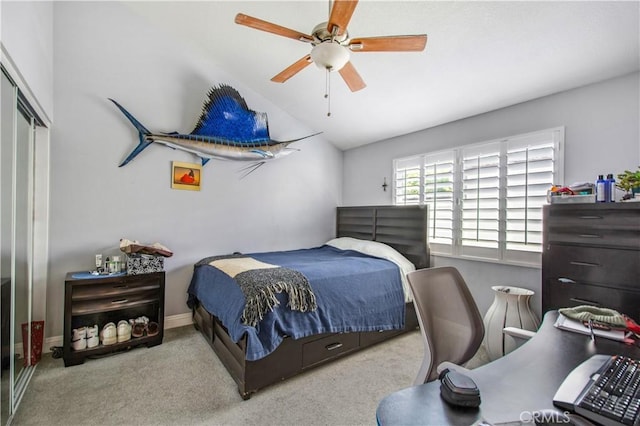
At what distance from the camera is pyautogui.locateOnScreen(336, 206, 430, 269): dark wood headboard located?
331 centimetres

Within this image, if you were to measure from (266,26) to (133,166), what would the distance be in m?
2.17

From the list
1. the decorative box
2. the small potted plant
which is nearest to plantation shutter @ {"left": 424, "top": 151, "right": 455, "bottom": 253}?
the small potted plant

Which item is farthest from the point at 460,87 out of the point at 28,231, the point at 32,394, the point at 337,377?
the point at 32,394

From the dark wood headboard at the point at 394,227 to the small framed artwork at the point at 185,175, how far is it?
2190mm

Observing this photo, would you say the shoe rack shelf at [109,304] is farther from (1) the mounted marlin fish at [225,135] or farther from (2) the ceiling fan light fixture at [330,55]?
(2) the ceiling fan light fixture at [330,55]

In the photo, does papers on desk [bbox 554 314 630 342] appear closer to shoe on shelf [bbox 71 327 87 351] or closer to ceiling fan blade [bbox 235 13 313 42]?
ceiling fan blade [bbox 235 13 313 42]

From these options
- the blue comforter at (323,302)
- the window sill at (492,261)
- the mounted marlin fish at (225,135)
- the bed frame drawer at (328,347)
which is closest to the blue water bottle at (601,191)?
the window sill at (492,261)

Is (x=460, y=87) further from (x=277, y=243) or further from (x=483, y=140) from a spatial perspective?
(x=277, y=243)

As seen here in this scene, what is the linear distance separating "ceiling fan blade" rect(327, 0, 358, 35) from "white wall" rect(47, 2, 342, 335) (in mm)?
2315

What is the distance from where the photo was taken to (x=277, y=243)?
3895 mm

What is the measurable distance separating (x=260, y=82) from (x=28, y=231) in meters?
2.70

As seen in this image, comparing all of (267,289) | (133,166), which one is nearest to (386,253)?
(267,289)

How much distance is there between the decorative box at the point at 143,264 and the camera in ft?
8.50

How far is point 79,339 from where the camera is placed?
93.2 inches
